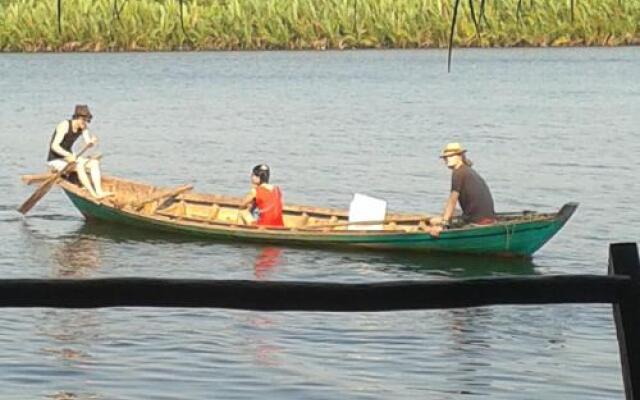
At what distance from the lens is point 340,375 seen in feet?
42.2

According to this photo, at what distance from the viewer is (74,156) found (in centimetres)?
2123

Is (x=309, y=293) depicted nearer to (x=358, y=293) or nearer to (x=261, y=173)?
(x=358, y=293)

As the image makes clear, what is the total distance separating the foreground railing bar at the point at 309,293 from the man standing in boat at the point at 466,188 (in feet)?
46.2

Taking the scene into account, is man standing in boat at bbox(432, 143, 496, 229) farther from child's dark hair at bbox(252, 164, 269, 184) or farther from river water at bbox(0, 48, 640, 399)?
child's dark hair at bbox(252, 164, 269, 184)

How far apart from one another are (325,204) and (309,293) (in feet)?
72.9

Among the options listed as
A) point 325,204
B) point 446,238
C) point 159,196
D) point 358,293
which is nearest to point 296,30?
point 325,204

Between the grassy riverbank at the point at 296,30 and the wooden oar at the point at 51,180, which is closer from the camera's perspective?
the wooden oar at the point at 51,180

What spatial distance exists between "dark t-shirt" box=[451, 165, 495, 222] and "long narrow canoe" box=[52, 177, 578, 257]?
224mm

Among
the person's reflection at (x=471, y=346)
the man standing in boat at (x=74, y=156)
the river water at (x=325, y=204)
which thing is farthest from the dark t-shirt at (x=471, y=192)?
the man standing in boat at (x=74, y=156)

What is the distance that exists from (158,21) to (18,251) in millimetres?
38138

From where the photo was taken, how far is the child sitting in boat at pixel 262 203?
18.7 m

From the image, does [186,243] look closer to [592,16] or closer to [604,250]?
[604,250]

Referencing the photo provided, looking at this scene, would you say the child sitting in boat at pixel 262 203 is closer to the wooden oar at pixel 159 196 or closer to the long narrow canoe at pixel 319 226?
the long narrow canoe at pixel 319 226

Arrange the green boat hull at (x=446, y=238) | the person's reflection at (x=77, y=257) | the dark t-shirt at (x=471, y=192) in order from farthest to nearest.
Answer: the person's reflection at (x=77, y=257)
the green boat hull at (x=446, y=238)
the dark t-shirt at (x=471, y=192)
